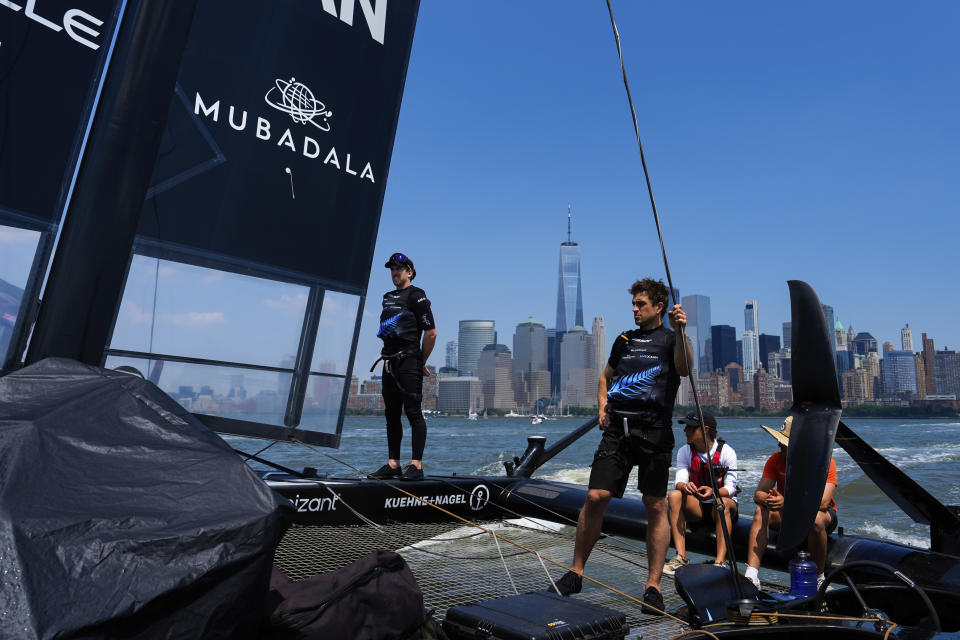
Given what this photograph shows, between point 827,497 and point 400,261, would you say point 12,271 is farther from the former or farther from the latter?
point 827,497

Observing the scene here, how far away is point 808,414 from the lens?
2371mm

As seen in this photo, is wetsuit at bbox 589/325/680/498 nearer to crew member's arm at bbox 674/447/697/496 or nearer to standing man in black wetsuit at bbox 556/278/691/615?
standing man in black wetsuit at bbox 556/278/691/615

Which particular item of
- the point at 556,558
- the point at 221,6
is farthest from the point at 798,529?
the point at 221,6

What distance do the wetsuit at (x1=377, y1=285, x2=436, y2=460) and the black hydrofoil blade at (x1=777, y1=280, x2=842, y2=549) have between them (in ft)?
6.94

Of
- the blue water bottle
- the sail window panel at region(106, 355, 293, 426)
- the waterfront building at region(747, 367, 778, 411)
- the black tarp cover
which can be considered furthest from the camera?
the waterfront building at region(747, 367, 778, 411)

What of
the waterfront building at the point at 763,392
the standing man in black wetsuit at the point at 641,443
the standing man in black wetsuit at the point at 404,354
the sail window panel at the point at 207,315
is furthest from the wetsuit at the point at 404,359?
the waterfront building at the point at 763,392

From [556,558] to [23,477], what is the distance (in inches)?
102

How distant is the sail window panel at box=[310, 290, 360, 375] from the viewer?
3889 mm

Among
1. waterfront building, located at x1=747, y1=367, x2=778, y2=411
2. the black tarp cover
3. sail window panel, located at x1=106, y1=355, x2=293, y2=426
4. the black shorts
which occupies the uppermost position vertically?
waterfront building, located at x1=747, y1=367, x2=778, y2=411

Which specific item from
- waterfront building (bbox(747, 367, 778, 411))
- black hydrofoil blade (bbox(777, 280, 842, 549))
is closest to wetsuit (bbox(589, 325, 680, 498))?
black hydrofoil blade (bbox(777, 280, 842, 549))

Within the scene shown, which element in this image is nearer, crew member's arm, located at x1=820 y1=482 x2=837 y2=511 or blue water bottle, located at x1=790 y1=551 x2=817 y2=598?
blue water bottle, located at x1=790 y1=551 x2=817 y2=598

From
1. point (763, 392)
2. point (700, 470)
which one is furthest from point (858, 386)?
point (700, 470)

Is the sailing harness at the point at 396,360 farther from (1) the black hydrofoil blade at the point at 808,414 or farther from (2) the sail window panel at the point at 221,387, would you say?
(1) the black hydrofoil blade at the point at 808,414

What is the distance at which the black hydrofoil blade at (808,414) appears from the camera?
2221 millimetres
